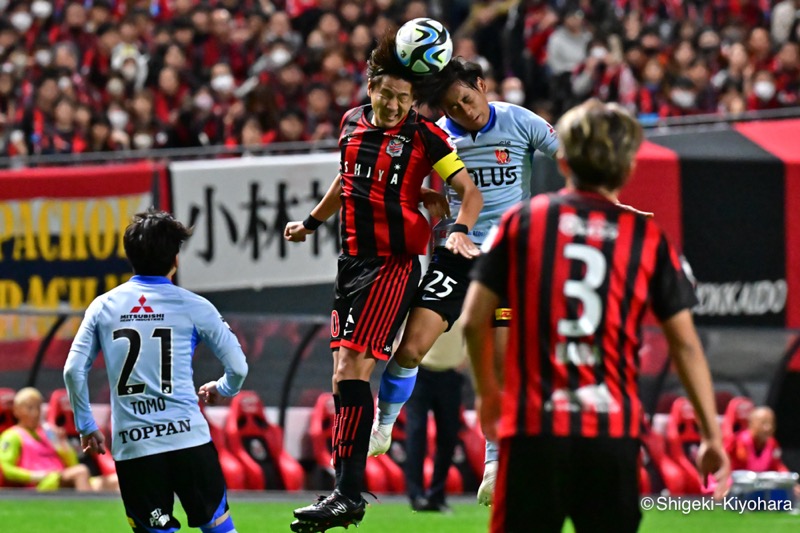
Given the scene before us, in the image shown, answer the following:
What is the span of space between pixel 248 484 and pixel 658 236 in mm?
10120

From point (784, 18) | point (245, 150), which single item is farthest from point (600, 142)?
point (784, 18)

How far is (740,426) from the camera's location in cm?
1470

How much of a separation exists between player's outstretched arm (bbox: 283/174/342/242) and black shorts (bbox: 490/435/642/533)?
11.3 ft

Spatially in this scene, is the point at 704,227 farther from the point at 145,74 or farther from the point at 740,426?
the point at 145,74

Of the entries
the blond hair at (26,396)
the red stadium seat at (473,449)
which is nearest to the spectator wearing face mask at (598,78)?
the red stadium seat at (473,449)

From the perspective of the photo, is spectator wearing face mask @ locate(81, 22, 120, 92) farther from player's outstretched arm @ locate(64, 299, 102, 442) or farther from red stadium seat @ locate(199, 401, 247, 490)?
player's outstretched arm @ locate(64, 299, 102, 442)

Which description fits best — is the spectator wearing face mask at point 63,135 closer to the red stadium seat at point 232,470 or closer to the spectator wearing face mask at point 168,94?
the spectator wearing face mask at point 168,94

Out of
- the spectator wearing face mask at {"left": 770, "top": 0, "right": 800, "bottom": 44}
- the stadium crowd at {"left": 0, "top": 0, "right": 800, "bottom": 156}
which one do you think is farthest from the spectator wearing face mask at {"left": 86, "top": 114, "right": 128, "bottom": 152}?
the spectator wearing face mask at {"left": 770, "top": 0, "right": 800, "bottom": 44}

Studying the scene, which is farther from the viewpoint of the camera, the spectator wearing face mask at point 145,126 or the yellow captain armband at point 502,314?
the spectator wearing face mask at point 145,126

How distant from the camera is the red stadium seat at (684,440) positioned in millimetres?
14594

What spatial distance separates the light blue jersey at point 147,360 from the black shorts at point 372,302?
4.12 feet

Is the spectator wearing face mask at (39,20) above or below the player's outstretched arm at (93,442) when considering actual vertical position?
above

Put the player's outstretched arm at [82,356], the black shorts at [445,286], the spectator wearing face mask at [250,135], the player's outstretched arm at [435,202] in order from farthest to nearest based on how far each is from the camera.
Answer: the spectator wearing face mask at [250,135] < the black shorts at [445,286] < the player's outstretched arm at [435,202] < the player's outstretched arm at [82,356]

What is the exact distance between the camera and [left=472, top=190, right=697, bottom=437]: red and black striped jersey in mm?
4988
